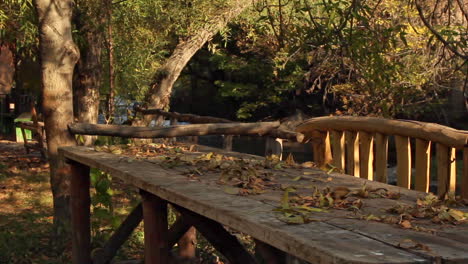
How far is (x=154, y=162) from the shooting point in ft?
15.5

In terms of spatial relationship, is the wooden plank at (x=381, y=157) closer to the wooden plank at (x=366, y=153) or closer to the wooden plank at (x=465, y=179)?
the wooden plank at (x=366, y=153)

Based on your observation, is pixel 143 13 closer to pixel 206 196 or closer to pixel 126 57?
pixel 126 57

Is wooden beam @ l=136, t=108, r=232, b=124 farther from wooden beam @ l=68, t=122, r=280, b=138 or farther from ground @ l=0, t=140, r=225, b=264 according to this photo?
wooden beam @ l=68, t=122, r=280, b=138

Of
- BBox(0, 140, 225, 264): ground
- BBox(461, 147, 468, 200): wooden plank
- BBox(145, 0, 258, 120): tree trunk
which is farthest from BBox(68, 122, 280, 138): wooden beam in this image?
BBox(145, 0, 258, 120): tree trunk

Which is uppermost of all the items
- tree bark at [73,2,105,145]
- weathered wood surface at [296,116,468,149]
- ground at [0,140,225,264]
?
tree bark at [73,2,105,145]

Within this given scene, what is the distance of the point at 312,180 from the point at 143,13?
10.4 meters

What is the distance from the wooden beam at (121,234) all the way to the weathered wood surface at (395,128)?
4.69ft

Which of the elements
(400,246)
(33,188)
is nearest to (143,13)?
(33,188)

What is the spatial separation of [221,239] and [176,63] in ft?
28.4

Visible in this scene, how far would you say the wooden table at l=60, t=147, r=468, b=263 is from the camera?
210 cm

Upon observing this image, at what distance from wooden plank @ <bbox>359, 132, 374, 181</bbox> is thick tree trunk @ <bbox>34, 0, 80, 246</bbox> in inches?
122

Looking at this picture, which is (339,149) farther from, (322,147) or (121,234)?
(121,234)

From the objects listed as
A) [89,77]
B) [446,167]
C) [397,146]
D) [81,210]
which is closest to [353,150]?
[397,146]

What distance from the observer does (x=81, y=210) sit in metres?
6.12
